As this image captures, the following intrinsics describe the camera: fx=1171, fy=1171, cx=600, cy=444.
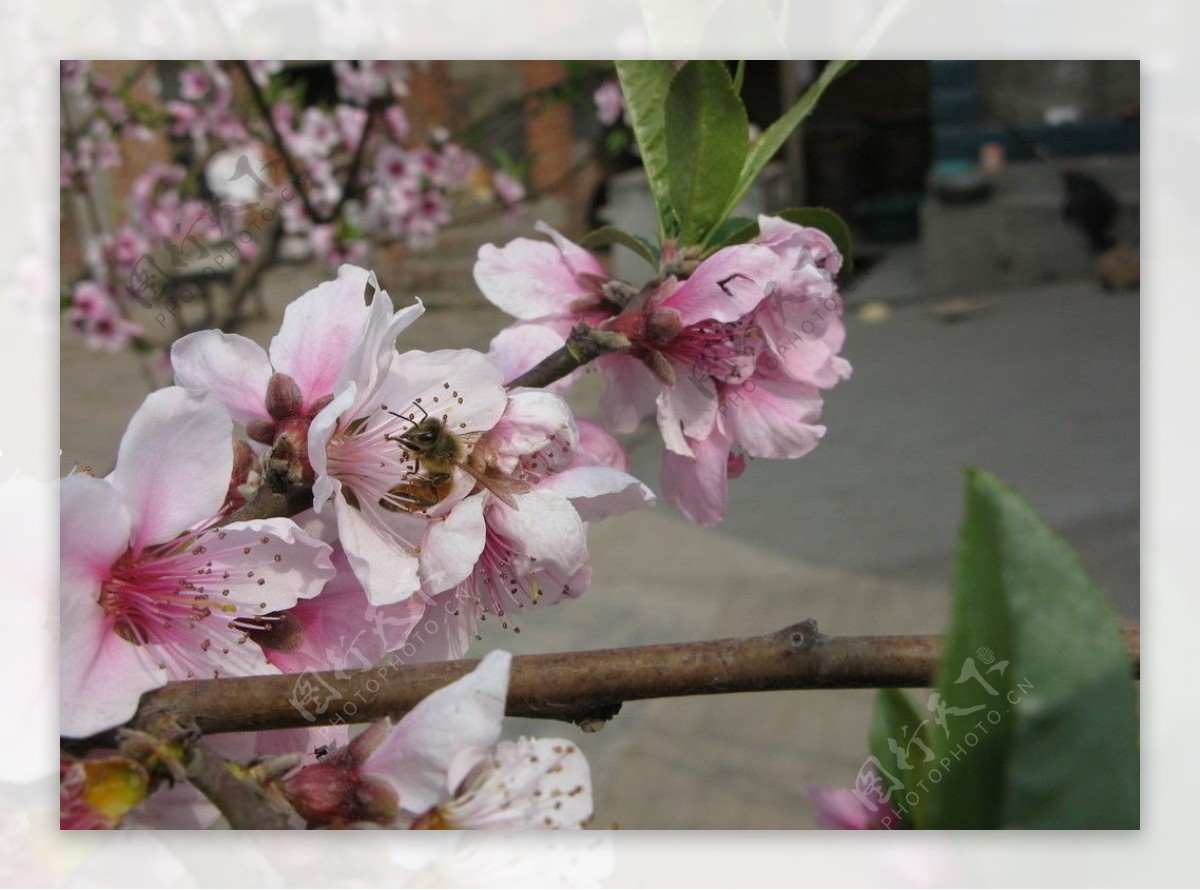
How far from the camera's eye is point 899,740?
→ 20.0 inches

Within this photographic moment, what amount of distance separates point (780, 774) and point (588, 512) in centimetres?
154

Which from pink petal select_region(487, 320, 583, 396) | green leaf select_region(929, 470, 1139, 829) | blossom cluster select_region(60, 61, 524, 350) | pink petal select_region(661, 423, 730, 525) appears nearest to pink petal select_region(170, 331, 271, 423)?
pink petal select_region(487, 320, 583, 396)

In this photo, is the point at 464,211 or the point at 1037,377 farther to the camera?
the point at 1037,377

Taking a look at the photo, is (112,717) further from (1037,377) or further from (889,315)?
(889,315)

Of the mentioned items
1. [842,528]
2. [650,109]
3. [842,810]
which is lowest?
[842,528]

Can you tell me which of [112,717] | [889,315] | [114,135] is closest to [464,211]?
[114,135]

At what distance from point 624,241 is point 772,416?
4.6 inches

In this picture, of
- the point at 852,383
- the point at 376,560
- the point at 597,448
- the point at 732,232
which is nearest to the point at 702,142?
the point at 732,232

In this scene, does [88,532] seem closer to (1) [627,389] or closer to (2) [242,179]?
(1) [627,389]

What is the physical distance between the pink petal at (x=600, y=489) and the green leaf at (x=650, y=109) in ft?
0.61

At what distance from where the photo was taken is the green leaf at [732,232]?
0.56 m

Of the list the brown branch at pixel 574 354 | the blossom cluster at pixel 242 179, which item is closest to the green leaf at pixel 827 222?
the brown branch at pixel 574 354

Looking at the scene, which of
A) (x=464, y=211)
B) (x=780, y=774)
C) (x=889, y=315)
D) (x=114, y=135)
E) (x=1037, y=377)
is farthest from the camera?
(x=889, y=315)

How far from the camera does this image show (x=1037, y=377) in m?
2.93
